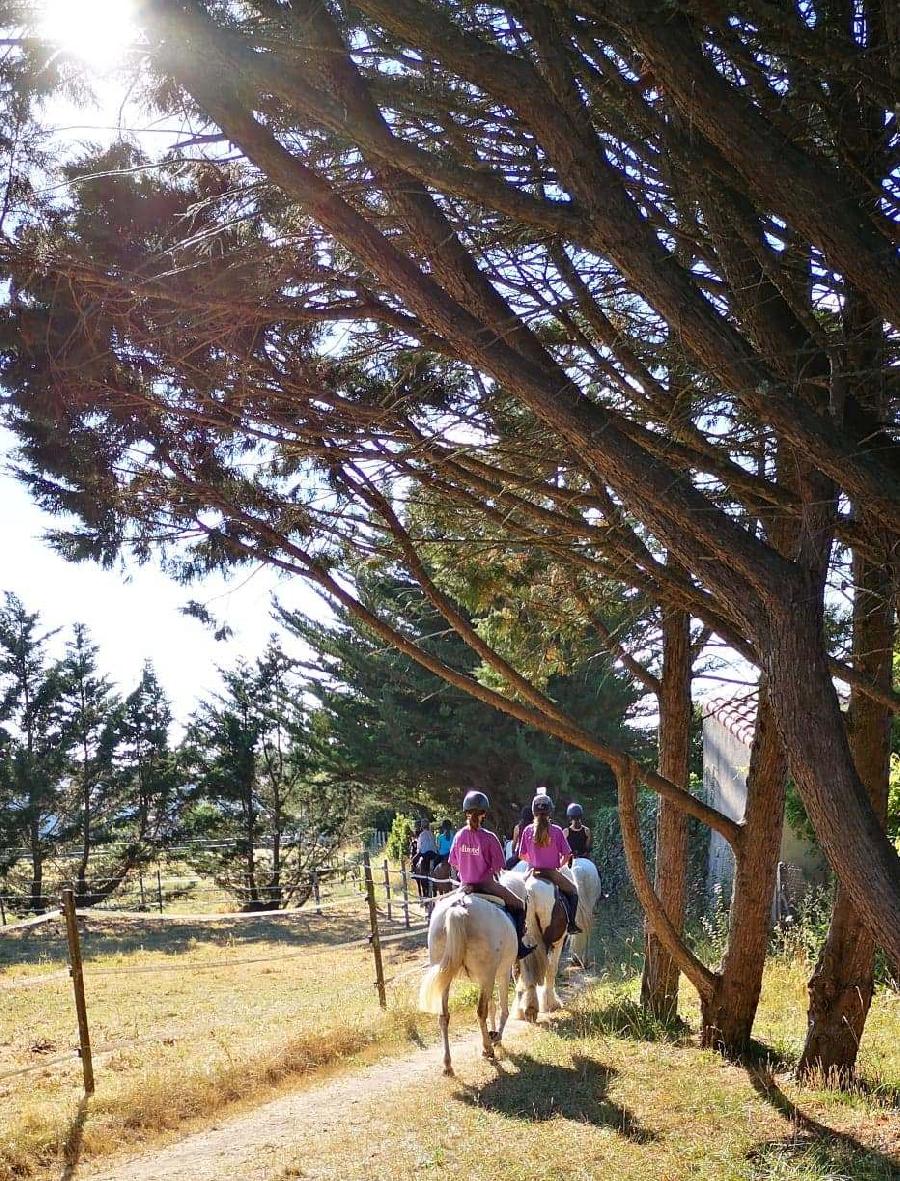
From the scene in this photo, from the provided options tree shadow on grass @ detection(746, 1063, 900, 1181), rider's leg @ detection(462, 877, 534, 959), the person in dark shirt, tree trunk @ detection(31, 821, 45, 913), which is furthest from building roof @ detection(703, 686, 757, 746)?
tree trunk @ detection(31, 821, 45, 913)

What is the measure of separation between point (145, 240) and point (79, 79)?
1407 mm

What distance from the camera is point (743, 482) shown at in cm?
566

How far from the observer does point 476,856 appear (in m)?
9.34

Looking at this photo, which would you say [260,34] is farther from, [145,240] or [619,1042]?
[619,1042]

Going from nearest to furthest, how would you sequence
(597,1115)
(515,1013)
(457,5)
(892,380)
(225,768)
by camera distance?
(457,5)
(892,380)
(597,1115)
(515,1013)
(225,768)

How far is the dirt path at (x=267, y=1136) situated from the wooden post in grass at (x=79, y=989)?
4.09ft

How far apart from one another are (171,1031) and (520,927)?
404 centimetres

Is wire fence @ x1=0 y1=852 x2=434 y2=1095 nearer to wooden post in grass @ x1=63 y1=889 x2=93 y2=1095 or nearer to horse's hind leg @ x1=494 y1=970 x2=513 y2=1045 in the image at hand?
wooden post in grass @ x1=63 y1=889 x2=93 y2=1095

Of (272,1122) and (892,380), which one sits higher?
(892,380)

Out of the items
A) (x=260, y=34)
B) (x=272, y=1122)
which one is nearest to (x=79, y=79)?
(x=260, y=34)

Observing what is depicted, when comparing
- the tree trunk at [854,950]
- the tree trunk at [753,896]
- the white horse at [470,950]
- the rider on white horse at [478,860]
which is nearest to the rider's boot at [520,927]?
the rider on white horse at [478,860]

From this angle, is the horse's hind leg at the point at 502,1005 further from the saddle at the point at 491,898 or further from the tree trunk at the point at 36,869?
the tree trunk at the point at 36,869

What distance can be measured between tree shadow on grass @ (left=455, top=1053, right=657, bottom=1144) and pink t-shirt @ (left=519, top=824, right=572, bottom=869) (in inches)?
111

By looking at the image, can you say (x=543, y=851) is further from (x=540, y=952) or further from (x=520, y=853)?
(x=540, y=952)
